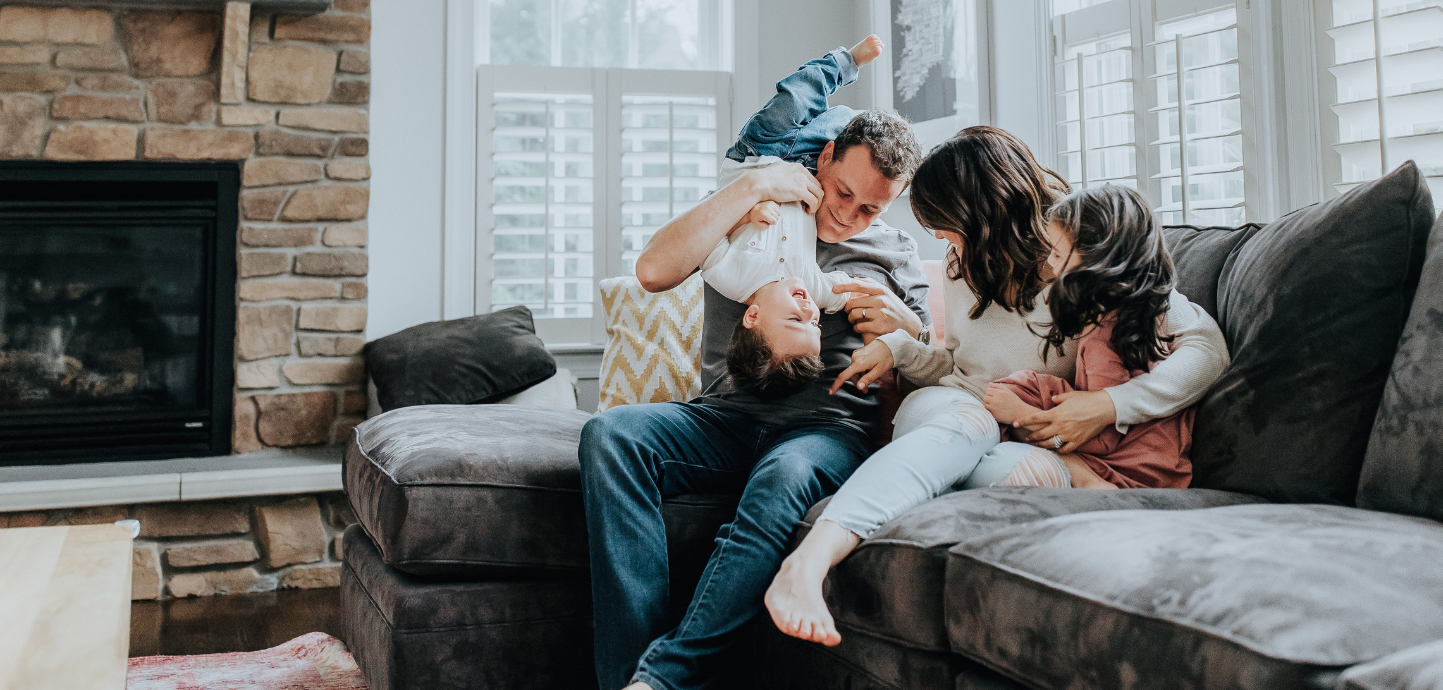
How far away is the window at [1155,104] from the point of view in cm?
196

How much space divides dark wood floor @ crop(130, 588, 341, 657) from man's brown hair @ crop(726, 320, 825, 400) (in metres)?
1.30

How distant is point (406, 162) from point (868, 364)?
6.70 feet

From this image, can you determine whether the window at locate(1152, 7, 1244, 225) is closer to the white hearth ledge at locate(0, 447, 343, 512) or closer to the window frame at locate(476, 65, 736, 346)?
the window frame at locate(476, 65, 736, 346)

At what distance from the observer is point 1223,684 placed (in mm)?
683

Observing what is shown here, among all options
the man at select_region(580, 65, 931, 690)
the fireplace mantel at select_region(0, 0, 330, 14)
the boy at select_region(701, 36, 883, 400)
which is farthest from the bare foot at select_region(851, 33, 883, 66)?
the fireplace mantel at select_region(0, 0, 330, 14)

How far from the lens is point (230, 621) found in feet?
7.43

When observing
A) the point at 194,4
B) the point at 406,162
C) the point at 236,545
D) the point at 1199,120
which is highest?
the point at 194,4

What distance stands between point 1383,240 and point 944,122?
5.60 feet

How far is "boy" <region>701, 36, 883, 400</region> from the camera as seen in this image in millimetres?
1439

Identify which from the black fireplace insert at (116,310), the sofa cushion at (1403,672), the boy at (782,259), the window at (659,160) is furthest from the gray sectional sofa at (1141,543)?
the window at (659,160)

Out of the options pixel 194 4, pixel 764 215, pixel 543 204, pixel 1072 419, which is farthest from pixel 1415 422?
pixel 194 4

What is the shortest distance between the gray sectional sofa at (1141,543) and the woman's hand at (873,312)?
1.23 ft

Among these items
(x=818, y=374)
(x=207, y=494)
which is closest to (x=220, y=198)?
(x=207, y=494)

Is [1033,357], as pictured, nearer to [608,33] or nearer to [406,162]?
[406,162]
